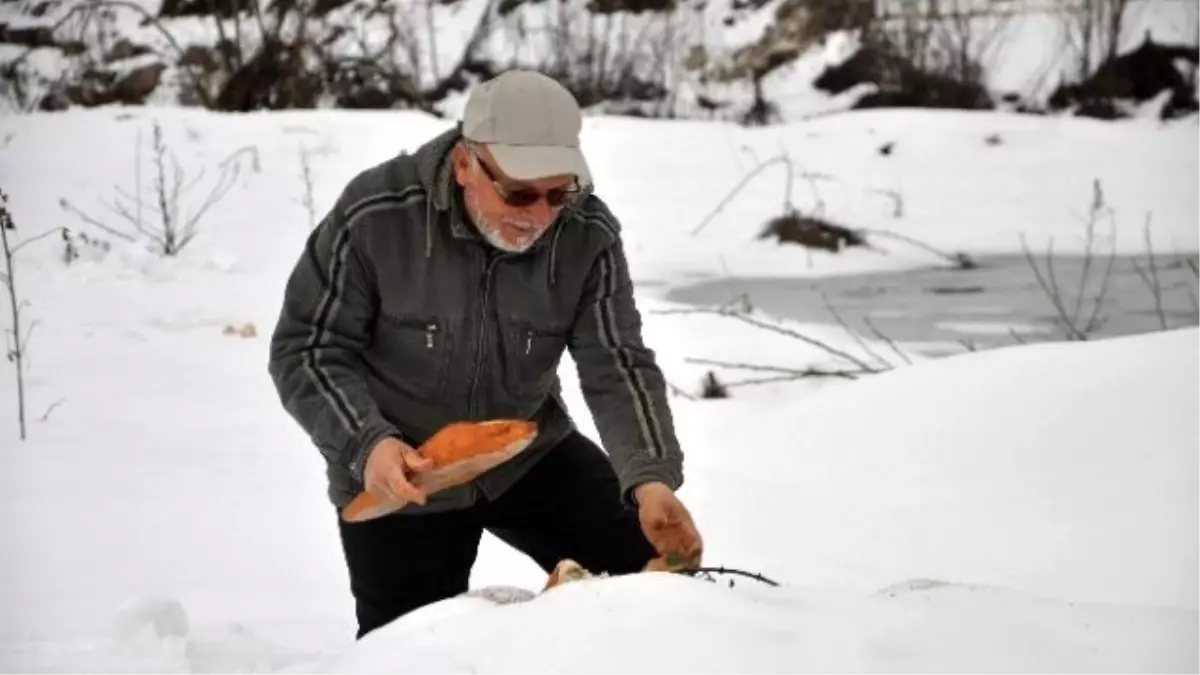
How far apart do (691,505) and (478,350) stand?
62.6 inches

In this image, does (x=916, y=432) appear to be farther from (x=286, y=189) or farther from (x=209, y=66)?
(x=209, y=66)

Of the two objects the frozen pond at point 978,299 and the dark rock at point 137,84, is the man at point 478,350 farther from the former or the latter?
the dark rock at point 137,84

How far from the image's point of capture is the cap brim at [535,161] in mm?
1924

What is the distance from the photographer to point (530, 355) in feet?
7.29

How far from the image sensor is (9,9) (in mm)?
9273

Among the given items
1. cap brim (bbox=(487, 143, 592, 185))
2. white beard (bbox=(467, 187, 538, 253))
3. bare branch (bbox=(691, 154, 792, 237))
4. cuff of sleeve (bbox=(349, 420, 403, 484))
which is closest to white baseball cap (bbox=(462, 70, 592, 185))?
cap brim (bbox=(487, 143, 592, 185))

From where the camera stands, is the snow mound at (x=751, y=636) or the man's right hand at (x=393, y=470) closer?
the snow mound at (x=751, y=636)

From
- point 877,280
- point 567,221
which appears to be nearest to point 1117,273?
point 877,280

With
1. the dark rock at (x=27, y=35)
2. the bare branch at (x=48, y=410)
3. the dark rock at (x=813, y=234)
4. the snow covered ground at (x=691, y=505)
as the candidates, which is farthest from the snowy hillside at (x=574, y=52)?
the bare branch at (x=48, y=410)

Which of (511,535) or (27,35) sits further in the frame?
(27,35)

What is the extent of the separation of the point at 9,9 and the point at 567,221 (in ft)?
27.6

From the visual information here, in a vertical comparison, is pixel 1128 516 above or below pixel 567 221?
below

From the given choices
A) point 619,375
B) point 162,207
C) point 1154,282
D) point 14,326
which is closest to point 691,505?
point 619,375

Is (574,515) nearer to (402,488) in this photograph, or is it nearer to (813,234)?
(402,488)
